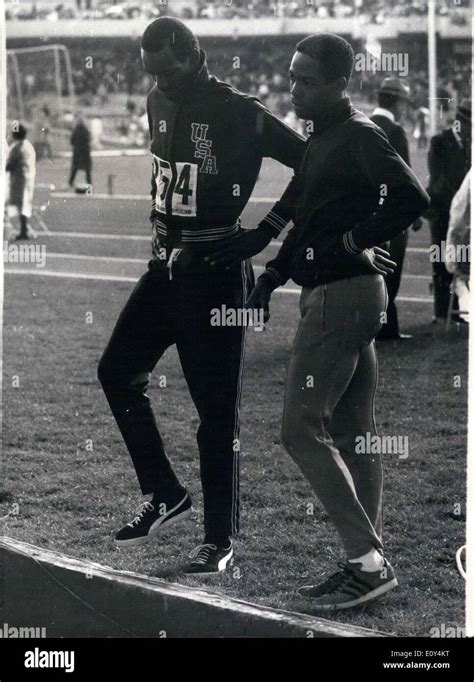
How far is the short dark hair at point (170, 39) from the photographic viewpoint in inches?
166

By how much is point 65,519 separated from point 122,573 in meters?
0.79

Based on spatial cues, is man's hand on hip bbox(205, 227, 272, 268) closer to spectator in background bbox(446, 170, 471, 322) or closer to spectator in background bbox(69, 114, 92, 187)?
spectator in background bbox(446, 170, 471, 322)

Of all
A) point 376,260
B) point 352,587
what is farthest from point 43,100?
point 352,587

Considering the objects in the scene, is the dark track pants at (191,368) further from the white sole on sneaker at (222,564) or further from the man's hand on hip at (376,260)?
the man's hand on hip at (376,260)

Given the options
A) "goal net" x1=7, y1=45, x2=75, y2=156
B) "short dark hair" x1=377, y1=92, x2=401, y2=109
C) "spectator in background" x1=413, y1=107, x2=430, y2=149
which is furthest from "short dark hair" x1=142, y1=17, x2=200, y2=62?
"goal net" x1=7, y1=45, x2=75, y2=156

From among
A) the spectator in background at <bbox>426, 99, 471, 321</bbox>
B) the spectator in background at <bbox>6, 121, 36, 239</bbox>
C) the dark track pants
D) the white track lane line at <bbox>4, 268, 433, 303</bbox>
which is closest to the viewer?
the dark track pants

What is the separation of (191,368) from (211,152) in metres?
0.76

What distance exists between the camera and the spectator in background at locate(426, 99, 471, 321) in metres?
7.29

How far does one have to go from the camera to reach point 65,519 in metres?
5.12

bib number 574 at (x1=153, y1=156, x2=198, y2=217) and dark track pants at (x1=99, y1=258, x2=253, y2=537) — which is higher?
bib number 574 at (x1=153, y1=156, x2=198, y2=217)

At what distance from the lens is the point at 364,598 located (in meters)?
4.09

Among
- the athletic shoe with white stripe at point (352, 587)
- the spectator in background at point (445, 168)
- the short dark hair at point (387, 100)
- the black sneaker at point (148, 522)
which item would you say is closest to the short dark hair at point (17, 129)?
the short dark hair at point (387, 100)

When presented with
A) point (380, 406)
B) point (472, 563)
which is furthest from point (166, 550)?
point (380, 406)

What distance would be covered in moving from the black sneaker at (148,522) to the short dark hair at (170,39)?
1.62 metres
